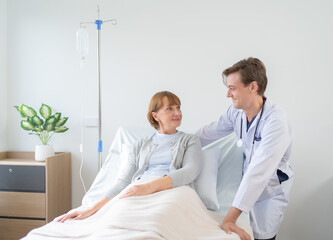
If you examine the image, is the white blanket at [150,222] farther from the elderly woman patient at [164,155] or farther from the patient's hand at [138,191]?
the elderly woman patient at [164,155]

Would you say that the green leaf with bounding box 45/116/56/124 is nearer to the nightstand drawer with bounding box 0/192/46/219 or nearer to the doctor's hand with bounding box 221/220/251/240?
the nightstand drawer with bounding box 0/192/46/219

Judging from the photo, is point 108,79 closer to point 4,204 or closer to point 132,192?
point 4,204

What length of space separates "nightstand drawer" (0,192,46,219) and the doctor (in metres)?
1.54

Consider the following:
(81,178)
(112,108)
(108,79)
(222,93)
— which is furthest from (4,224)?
(222,93)

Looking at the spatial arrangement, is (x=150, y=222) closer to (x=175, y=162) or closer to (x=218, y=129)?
(x=175, y=162)

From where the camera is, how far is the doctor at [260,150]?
5.17 ft

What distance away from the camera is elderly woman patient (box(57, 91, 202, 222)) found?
5.79ft

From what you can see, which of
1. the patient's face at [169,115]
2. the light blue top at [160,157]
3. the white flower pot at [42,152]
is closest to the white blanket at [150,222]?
the light blue top at [160,157]

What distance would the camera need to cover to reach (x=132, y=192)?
1547mm

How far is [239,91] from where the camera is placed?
5.77 feet

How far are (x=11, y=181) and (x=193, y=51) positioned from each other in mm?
1722

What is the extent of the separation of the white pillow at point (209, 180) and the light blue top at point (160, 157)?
0.66 ft

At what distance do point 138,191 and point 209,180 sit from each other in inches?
19.2

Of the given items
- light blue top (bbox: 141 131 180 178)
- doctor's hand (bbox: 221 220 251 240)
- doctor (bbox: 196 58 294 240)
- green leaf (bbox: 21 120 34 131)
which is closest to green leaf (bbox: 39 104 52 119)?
green leaf (bbox: 21 120 34 131)
